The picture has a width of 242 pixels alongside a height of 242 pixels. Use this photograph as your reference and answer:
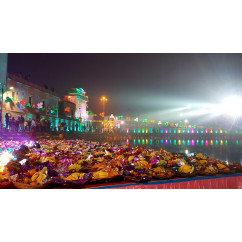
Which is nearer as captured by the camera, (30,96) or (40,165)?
(40,165)

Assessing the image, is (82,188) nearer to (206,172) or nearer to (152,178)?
(152,178)

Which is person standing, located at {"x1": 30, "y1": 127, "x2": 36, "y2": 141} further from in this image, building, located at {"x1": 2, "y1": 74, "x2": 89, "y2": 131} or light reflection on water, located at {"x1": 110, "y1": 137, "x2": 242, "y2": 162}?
light reflection on water, located at {"x1": 110, "y1": 137, "x2": 242, "y2": 162}

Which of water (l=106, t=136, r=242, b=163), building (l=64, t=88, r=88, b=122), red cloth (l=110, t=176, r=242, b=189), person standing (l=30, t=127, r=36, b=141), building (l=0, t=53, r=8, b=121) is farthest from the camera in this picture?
water (l=106, t=136, r=242, b=163)

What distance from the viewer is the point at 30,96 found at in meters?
Answer: 3.72

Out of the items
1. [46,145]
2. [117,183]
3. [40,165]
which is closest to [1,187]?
[40,165]

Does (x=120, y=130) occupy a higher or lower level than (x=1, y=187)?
higher

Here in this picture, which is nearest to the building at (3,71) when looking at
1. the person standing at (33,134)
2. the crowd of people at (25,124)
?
the crowd of people at (25,124)

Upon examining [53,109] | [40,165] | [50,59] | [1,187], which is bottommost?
[1,187]

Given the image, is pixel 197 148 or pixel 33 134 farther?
pixel 197 148

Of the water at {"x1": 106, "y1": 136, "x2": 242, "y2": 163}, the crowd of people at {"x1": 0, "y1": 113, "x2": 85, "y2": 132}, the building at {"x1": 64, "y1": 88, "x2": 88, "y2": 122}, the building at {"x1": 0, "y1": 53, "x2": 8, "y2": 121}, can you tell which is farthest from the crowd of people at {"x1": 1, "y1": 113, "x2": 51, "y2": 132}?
the water at {"x1": 106, "y1": 136, "x2": 242, "y2": 163}

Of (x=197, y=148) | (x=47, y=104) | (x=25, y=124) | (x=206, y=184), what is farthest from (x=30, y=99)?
(x=197, y=148)

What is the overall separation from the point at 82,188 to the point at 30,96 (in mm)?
2510

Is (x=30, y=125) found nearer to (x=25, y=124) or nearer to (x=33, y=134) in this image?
(x=25, y=124)

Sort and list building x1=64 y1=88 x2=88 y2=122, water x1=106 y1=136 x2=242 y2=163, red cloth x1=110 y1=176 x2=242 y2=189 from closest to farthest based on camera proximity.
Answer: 1. red cloth x1=110 y1=176 x2=242 y2=189
2. building x1=64 y1=88 x2=88 y2=122
3. water x1=106 y1=136 x2=242 y2=163
